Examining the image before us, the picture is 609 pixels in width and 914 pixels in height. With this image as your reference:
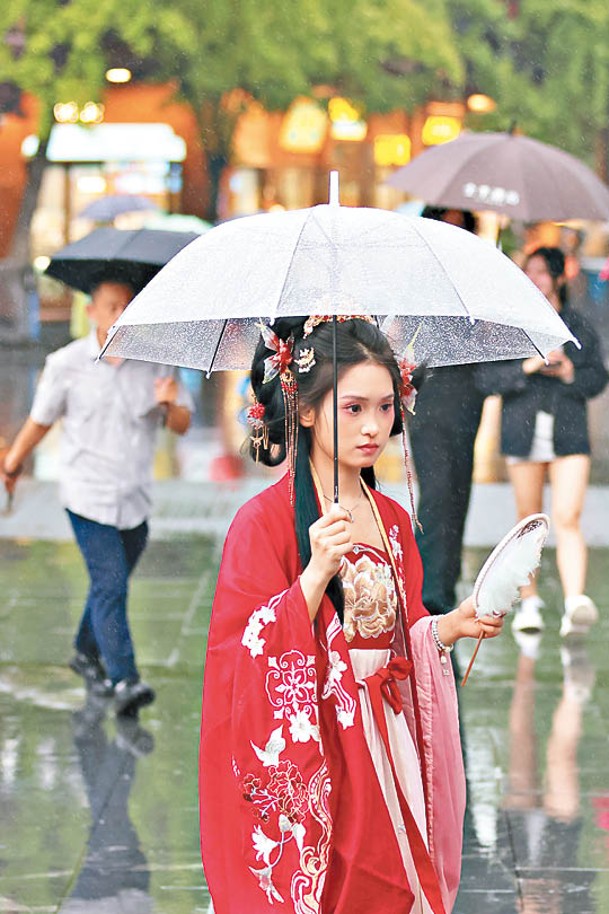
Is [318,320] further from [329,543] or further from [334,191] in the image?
[329,543]

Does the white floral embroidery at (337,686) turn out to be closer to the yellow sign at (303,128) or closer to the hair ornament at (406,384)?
the hair ornament at (406,384)

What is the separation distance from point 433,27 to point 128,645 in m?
19.7

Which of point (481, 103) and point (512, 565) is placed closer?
point (512, 565)

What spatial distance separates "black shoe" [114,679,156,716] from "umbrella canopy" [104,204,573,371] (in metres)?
2.94

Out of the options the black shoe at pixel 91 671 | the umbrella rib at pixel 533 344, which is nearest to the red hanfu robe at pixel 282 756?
the umbrella rib at pixel 533 344

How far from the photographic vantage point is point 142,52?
21922 millimetres

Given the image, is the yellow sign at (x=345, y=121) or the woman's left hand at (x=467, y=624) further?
the yellow sign at (x=345, y=121)

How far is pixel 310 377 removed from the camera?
359 cm

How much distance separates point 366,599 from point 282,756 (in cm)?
39

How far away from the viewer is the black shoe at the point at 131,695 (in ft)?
21.5

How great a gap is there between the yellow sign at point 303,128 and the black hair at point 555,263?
2304cm

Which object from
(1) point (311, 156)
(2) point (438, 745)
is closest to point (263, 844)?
(2) point (438, 745)

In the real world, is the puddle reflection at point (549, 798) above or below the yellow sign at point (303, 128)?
above

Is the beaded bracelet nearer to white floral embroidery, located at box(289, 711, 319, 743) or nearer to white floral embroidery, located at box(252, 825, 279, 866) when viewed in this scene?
white floral embroidery, located at box(289, 711, 319, 743)
